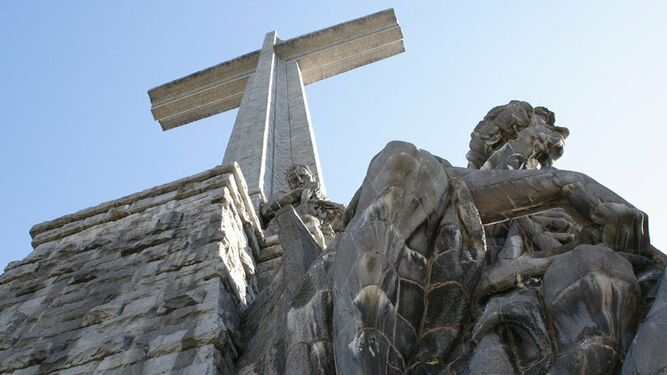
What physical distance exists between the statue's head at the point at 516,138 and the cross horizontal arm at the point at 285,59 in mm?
→ 9656

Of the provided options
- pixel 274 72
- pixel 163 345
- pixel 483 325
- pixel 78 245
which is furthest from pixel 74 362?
pixel 274 72

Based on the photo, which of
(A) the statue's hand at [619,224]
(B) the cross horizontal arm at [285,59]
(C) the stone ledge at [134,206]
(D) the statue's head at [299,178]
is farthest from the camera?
(B) the cross horizontal arm at [285,59]

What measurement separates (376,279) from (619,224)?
3.79ft

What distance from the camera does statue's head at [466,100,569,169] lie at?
5.52m

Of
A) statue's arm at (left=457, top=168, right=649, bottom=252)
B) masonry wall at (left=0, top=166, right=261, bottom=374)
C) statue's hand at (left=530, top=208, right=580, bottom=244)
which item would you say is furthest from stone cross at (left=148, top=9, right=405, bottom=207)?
statue's arm at (left=457, top=168, right=649, bottom=252)

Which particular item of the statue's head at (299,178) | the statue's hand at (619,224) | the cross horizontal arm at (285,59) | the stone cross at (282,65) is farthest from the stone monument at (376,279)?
the cross horizontal arm at (285,59)

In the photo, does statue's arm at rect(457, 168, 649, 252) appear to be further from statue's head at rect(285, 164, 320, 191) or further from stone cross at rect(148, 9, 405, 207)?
stone cross at rect(148, 9, 405, 207)

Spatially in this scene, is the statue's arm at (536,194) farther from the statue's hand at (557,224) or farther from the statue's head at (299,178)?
the statue's head at (299,178)

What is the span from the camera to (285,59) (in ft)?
50.4

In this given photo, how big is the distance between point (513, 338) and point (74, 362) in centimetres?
241

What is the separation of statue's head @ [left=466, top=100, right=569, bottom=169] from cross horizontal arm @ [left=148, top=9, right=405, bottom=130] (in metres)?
9.66

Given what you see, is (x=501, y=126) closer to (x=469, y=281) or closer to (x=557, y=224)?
(x=557, y=224)

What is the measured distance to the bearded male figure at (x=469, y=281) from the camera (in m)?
3.47

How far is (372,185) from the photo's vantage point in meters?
4.25
